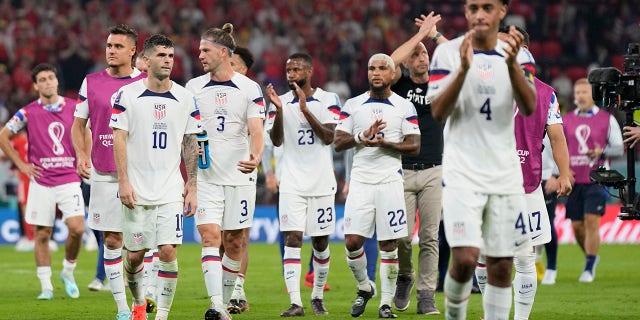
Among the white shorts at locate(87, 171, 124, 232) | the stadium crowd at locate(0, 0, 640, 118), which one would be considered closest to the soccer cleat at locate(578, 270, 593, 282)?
the white shorts at locate(87, 171, 124, 232)

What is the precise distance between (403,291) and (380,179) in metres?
1.46

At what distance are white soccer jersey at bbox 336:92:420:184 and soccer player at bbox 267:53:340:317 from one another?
0.64m

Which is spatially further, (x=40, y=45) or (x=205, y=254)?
(x=40, y=45)

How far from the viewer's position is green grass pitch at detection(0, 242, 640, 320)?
12.1m

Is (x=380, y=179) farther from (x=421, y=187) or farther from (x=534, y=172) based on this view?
(x=534, y=172)

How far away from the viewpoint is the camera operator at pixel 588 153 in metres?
16.9

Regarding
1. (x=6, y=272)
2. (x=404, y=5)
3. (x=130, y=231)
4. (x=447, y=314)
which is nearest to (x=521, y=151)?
(x=447, y=314)

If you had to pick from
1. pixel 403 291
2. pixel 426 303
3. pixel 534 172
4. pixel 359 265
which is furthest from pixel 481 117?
pixel 403 291

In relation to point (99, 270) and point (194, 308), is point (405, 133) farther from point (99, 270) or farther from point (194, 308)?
point (99, 270)

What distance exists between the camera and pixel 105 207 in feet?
36.6

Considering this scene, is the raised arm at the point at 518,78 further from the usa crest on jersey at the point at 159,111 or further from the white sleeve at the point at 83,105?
the white sleeve at the point at 83,105

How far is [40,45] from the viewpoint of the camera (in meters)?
28.9

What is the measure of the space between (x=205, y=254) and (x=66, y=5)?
21.1 m

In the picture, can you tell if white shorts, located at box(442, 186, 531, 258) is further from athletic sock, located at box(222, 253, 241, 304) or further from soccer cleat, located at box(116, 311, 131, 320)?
athletic sock, located at box(222, 253, 241, 304)
